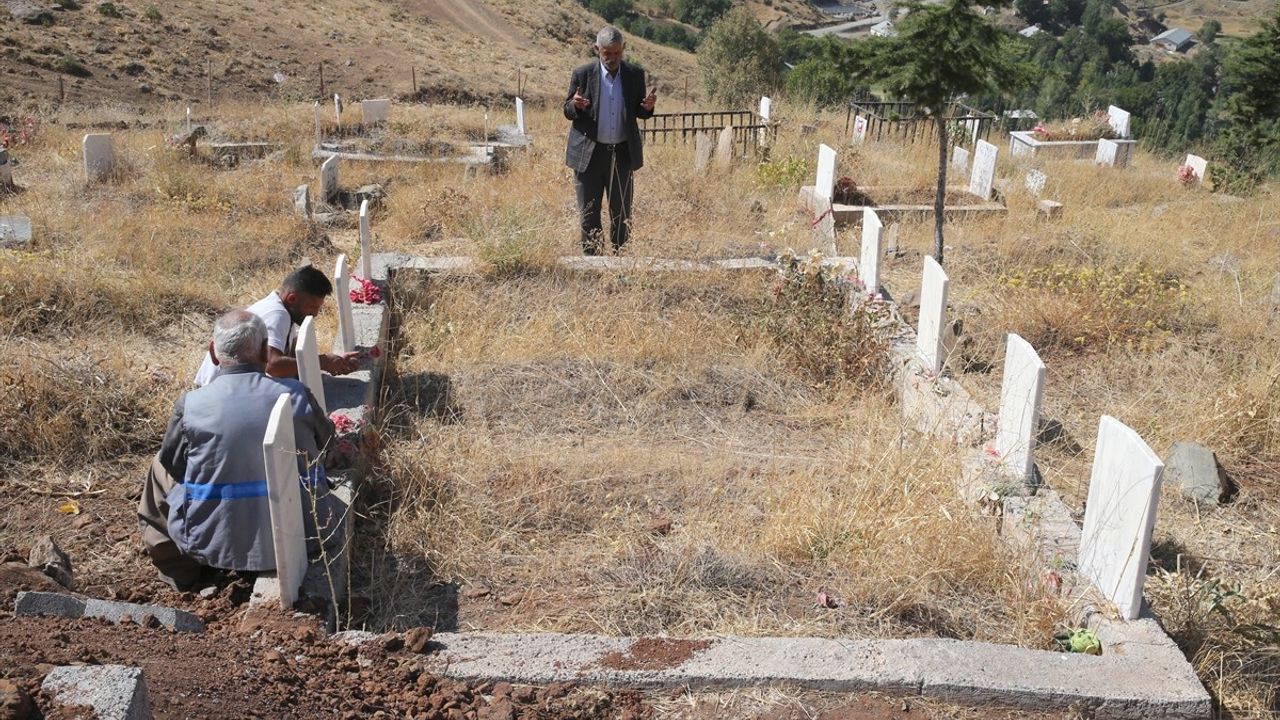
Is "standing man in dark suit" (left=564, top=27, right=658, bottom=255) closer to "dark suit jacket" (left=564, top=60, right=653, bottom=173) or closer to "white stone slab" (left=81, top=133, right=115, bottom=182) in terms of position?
"dark suit jacket" (left=564, top=60, right=653, bottom=173)

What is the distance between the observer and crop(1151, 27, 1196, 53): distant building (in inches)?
3925

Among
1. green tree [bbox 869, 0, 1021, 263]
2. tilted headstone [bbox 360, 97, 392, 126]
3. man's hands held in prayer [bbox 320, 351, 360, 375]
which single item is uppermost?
green tree [bbox 869, 0, 1021, 263]

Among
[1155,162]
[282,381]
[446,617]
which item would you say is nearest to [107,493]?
[282,381]

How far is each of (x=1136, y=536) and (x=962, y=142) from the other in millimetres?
10995

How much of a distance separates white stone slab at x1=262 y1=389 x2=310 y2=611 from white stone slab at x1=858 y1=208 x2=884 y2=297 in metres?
4.21

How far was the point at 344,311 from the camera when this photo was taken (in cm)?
558

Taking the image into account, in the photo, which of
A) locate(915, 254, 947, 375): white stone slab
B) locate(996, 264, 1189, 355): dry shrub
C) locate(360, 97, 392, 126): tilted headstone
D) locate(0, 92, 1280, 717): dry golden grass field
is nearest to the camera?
locate(0, 92, 1280, 717): dry golden grass field

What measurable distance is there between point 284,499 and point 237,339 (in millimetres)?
739

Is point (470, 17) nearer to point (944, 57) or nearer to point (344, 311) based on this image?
point (944, 57)

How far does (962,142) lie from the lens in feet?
44.9

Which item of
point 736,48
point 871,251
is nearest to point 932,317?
point 871,251

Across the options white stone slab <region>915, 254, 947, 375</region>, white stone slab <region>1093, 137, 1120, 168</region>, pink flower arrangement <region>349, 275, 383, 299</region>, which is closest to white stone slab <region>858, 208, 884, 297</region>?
white stone slab <region>915, 254, 947, 375</region>

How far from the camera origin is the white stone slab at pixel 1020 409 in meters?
4.49

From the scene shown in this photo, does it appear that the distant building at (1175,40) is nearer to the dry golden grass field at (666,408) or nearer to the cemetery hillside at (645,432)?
the cemetery hillside at (645,432)
